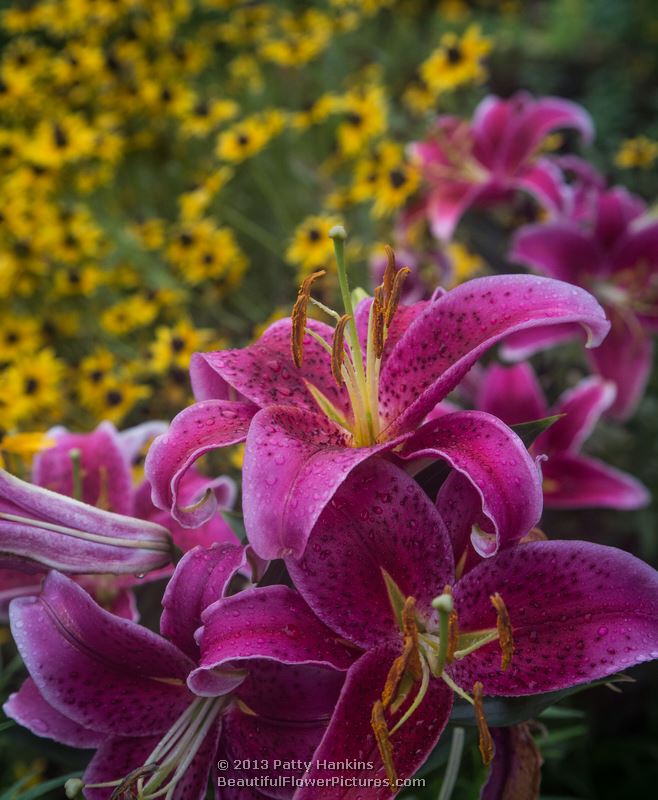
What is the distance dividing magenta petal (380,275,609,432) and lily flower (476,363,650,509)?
0.45 metres

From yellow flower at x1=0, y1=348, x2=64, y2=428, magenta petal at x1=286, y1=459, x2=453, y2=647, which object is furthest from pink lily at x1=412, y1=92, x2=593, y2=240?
magenta petal at x1=286, y1=459, x2=453, y2=647

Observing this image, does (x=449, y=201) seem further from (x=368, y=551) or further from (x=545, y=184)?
(x=368, y=551)

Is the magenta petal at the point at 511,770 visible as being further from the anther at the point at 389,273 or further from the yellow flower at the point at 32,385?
the yellow flower at the point at 32,385

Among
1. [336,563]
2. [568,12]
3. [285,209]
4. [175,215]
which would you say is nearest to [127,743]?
[336,563]

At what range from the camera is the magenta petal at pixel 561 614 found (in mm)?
441

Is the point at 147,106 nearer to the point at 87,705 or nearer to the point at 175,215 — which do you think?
the point at 175,215

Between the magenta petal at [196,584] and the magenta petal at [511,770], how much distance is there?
184 mm

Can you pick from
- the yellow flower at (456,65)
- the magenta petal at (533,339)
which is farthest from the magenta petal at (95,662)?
the yellow flower at (456,65)

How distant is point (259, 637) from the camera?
438mm

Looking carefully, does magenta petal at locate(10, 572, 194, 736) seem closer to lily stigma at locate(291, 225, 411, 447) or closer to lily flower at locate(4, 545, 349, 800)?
lily flower at locate(4, 545, 349, 800)

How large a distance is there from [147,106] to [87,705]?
1549 millimetres

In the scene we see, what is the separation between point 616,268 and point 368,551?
832 millimetres

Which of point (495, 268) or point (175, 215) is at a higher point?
point (175, 215)

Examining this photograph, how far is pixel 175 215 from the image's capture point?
219cm
